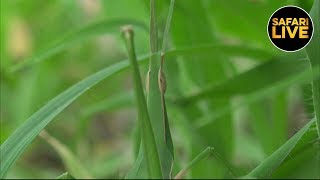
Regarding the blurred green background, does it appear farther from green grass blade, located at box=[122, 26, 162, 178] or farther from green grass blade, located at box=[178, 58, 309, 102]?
green grass blade, located at box=[122, 26, 162, 178]

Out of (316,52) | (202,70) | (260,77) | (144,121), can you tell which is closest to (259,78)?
(260,77)

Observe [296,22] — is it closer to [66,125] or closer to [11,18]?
[66,125]

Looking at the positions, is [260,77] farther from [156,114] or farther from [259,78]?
[156,114]

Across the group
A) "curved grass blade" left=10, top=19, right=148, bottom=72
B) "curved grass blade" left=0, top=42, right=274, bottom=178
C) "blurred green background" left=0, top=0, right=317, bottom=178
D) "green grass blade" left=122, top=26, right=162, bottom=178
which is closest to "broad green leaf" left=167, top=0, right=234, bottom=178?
"blurred green background" left=0, top=0, right=317, bottom=178

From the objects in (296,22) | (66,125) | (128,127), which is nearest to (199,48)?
(296,22)

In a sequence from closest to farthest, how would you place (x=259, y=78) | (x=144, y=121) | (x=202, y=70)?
(x=144, y=121), (x=259, y=78), (x=202, y=70)
